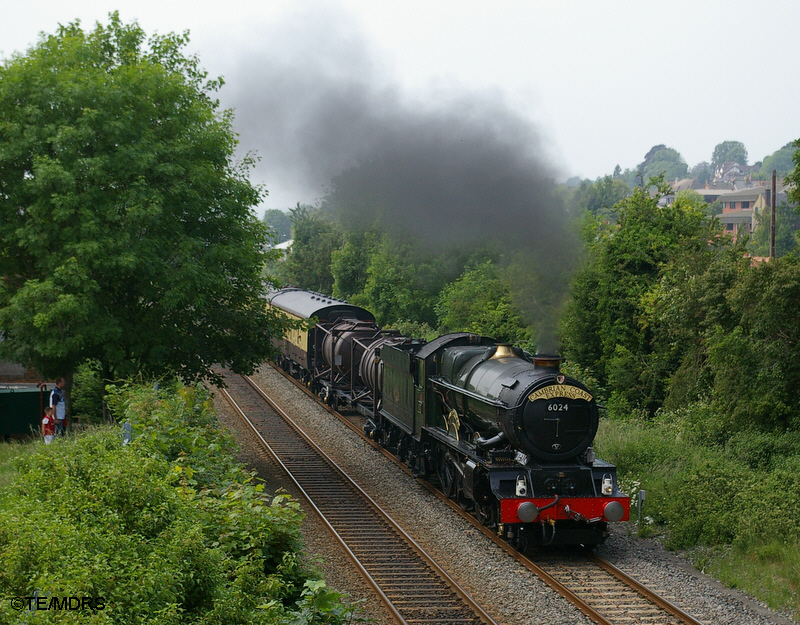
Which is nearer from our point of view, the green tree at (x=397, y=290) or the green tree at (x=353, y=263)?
the green tree at (x=397, y=290)

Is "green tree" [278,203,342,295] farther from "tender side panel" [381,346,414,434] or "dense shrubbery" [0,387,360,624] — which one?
"dense shrubbery" [0,387,360,624]

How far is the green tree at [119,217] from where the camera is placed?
14.9 m

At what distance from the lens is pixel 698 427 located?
19016mm

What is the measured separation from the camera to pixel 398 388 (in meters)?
18.6

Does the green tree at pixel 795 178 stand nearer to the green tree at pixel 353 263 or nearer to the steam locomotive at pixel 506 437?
the steam locomotive at pixel 506 437

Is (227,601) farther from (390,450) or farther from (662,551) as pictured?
(390,450)

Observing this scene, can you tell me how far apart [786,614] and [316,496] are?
8829mm

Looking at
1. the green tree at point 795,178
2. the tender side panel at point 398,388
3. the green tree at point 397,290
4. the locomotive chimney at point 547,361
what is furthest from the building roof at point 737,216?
→ the locomotive chimney at point 547,361

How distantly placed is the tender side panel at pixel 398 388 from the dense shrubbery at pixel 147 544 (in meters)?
7.80

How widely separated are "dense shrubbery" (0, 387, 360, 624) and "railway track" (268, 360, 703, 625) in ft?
12.9

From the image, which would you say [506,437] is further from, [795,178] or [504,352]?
[795,178]

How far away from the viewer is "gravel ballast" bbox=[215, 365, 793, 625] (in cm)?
994

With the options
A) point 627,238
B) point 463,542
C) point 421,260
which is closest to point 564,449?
point 463,542

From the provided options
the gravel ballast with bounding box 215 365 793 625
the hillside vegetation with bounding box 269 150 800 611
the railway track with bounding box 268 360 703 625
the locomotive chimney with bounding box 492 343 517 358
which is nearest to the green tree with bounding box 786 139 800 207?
the hillside vegetation with bounding box 269 150 800 611
